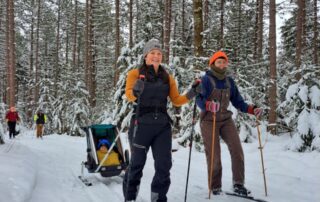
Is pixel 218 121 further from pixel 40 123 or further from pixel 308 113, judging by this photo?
pixel 40 123

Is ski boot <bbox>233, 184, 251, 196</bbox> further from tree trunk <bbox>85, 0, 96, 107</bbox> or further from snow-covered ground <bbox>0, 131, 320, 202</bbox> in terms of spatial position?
tree trunk <bbox>85, 0, 96, 107</bbox>

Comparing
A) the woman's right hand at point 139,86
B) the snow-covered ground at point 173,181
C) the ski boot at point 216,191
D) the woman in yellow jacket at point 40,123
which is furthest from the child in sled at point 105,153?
the woman in yellow jacket at point 40,123

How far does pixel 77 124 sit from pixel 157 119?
2107 cm

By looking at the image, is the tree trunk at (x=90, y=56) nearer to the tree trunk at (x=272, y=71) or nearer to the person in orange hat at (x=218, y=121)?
the tree trunk at (x=272, y=71)

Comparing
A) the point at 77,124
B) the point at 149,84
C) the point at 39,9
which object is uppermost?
the point at 39,9

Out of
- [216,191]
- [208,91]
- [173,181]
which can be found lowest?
[173,181]

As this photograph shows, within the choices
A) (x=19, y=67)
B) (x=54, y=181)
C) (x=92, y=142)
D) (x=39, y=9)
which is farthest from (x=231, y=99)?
(x=19, y=67)

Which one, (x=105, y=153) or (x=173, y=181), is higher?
(x=105, y=153)

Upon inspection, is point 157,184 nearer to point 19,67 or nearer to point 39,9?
point 39,9

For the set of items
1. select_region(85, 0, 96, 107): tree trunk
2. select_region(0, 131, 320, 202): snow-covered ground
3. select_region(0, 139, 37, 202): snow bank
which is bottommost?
select_region(0, 131, 320, 202): snow-covered ground

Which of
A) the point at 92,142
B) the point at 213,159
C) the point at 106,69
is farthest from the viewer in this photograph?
the point at 106,69

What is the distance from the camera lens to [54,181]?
672 cm

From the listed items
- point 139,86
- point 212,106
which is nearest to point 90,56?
point 212,106

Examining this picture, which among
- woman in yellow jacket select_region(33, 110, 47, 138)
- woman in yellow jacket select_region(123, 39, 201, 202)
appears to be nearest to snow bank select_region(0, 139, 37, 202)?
woman in yellow jacket select_region(123, 39, 201, 202)
